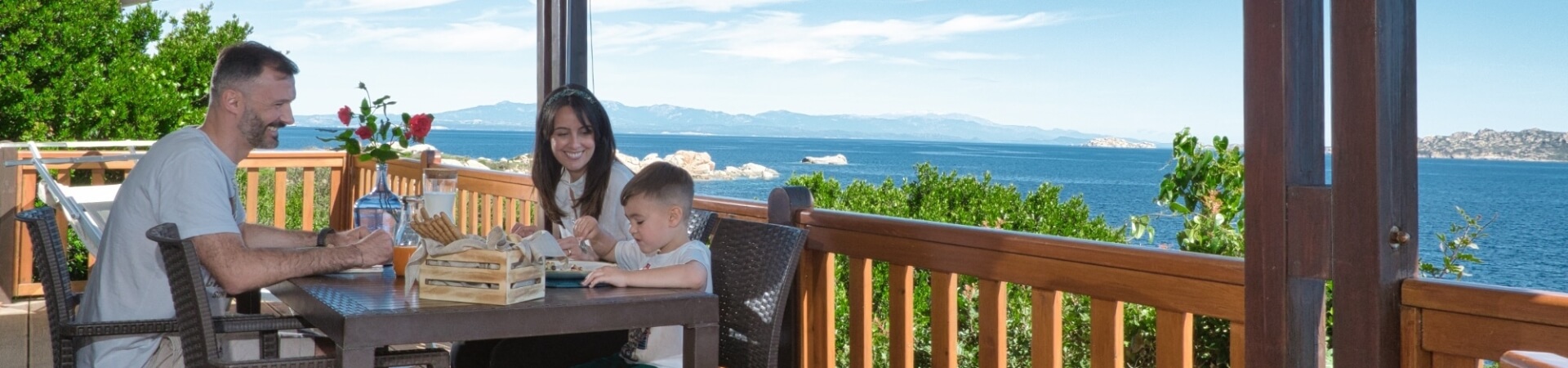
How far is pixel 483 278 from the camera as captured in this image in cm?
194

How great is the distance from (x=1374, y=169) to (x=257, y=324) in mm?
2054

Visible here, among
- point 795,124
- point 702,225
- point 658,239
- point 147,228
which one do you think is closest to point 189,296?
point 147,228

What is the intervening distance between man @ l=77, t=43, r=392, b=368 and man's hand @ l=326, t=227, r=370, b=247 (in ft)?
0.77

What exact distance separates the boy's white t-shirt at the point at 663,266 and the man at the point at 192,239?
20.9 inches

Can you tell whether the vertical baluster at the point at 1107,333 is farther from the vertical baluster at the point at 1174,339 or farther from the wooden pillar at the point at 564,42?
the wooden pillar at the point at 564,42

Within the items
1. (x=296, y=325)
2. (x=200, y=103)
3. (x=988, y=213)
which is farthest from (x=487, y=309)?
(x=200, y=103)

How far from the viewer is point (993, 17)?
44.8 m

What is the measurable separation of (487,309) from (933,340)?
1.10 m

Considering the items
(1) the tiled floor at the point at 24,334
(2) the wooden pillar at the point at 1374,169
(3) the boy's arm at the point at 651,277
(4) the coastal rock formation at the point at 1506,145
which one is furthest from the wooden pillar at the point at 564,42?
(4) the coastal rock formation at the point at 1506,145

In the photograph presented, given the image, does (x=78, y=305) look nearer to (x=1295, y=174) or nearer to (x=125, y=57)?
(x=1295, y=174)

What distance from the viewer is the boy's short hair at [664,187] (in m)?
2.49

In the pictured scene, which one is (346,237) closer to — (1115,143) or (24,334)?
(24,334)

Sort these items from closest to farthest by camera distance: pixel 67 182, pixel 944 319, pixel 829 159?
pixel 944 319, pixel 67 182, pixel 829 159

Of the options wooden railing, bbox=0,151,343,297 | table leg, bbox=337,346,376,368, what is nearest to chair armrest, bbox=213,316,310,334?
table leg, bbox=337,346,376,368
